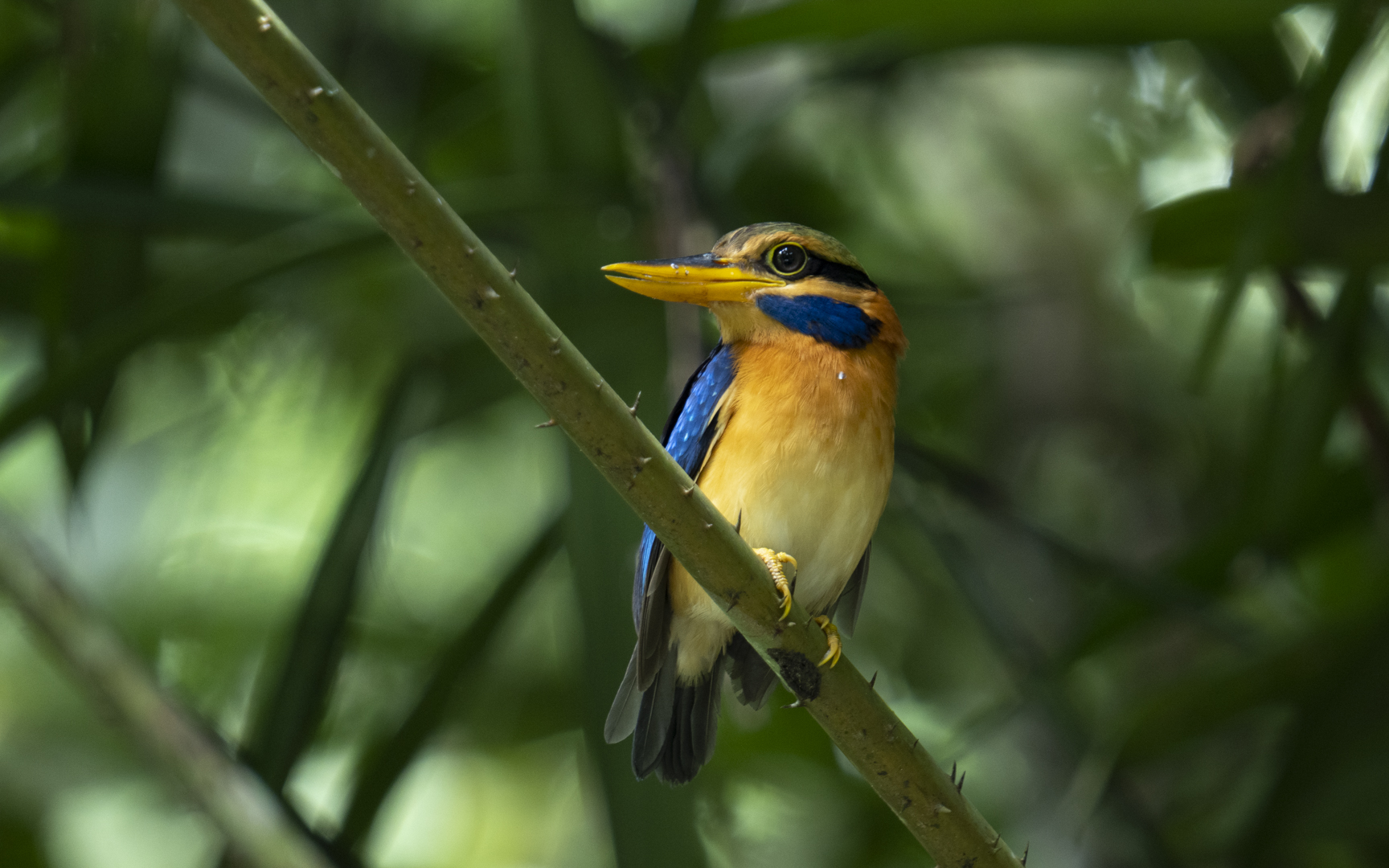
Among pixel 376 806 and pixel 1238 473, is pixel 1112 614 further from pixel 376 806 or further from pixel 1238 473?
pixel 376 806

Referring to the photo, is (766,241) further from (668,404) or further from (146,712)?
(146,712)

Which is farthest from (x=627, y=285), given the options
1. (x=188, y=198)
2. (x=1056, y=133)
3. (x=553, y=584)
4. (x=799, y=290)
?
(x=1056, y=133)

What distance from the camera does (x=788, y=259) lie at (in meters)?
2.14

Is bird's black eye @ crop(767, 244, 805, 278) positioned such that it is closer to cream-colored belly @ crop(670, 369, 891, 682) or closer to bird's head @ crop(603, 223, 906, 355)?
bird's head @ crop(603, 223, 906, 355)

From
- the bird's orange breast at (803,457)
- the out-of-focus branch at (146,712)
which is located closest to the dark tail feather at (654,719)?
the bird's orange breast at (803,457)

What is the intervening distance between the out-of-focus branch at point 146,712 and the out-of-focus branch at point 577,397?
0.81 meters

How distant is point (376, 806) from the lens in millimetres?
2600

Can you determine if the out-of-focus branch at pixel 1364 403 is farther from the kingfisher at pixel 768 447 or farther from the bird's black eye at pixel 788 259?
the bird's black eye at pixel 788 259

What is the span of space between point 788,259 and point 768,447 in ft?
1.09

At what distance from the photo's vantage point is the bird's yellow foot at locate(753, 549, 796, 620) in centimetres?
151

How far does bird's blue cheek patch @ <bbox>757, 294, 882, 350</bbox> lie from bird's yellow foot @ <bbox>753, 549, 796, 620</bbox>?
1.29 ft

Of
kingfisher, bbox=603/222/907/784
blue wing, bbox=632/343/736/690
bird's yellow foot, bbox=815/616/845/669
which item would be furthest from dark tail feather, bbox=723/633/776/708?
bird's yellow foot, bbox=815/616/845/669

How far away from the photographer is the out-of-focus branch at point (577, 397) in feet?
3.73

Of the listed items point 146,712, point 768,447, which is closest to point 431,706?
point 146,712
